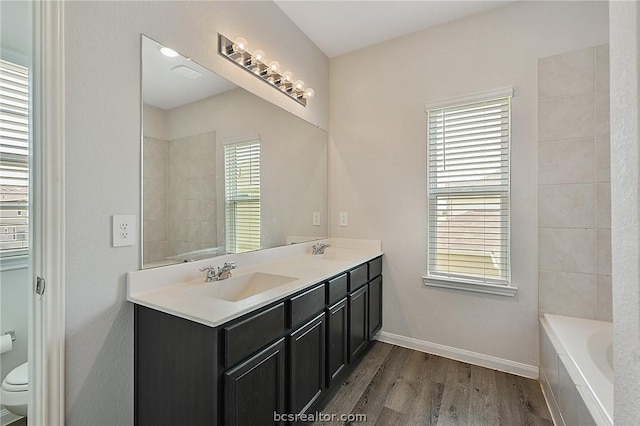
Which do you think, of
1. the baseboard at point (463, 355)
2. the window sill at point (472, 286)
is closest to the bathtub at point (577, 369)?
the baseboard at point (463, 355)

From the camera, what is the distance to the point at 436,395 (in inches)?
74.6

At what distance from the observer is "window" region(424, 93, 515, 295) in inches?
84.9

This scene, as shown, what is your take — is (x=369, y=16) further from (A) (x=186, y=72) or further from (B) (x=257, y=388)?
(B) (x=257, y=388)

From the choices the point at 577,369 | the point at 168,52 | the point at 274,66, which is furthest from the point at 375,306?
the point at 168,52

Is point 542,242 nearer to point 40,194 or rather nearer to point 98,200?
point 98,200

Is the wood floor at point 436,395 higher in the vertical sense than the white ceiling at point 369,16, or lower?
lower

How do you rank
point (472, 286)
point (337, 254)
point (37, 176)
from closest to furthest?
1. point (37, 176)
2. point (472, 286)
3. point (337, 254)

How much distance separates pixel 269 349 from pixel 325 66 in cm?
261

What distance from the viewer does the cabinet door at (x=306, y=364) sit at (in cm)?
144

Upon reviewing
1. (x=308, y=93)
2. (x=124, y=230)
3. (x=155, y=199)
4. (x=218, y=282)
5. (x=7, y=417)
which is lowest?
(x=7, y=417)

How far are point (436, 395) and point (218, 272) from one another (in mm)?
1595

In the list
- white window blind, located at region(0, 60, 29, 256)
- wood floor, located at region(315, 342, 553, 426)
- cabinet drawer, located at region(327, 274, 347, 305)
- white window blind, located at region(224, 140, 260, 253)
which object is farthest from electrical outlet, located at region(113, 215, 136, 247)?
wood floor, located at region(315, 342, 553, 426)

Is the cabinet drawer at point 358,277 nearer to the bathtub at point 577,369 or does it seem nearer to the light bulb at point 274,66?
the bathtub at point 577,369

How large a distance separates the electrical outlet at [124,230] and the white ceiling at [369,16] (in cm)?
191
